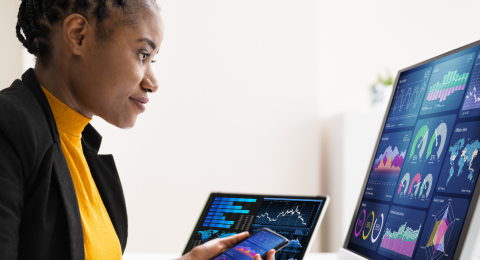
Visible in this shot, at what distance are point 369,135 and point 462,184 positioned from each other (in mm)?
1952

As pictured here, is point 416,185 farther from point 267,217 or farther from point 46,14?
point 46,14

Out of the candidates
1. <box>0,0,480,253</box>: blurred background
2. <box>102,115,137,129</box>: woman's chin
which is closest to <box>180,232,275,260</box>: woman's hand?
<box>102,115,137,129</box>: woman's chin

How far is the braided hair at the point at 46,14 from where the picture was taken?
0.84 meters

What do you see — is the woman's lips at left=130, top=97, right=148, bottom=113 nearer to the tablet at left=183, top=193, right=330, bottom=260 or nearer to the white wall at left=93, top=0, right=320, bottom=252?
the tablet at left=183, top=193, right=330, bottom=260

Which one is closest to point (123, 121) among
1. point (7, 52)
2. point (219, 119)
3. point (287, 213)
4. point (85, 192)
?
point (85, 192)

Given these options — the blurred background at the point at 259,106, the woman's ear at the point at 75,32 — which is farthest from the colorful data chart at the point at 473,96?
the blurred background at the point at 259,106

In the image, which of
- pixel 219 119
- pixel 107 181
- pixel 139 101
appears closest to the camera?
pixel 139 101

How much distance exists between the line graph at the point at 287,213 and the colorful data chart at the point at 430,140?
0.26 meters

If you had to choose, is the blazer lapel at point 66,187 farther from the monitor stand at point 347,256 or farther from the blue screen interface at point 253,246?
the monitor stand at point 347,256

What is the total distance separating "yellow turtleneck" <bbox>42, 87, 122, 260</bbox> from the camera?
2.91ft

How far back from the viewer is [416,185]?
90 cm

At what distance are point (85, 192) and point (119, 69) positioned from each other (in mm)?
297

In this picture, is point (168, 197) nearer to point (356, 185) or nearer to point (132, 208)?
point (132, 208)

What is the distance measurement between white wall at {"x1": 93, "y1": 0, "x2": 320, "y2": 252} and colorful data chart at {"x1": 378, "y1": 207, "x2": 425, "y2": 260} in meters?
1.98
